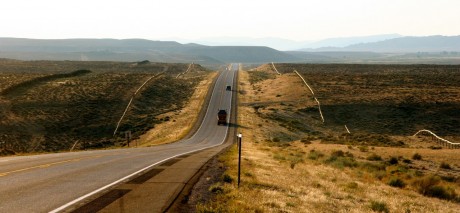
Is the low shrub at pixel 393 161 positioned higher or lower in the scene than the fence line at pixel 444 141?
higher

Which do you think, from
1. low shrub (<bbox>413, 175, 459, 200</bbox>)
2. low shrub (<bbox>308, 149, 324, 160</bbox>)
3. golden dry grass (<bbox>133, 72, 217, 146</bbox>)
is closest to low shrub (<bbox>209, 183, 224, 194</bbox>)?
low shrub (<bbox>413, 175, 459, 200</bbox>)

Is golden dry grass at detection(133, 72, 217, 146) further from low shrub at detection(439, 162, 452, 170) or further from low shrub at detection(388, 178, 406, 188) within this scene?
low shrub at detection(388, 178, 406, 188)

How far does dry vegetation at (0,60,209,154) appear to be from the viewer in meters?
51.5

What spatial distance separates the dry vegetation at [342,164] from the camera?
44.6 ft

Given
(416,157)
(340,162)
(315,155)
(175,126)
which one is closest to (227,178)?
(340,162)

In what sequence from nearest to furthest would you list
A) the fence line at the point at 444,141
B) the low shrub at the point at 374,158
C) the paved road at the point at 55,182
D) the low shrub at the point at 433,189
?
the paved road at the point at 55,182 → the low shrub at the point at 433,189 → the low shrub at the point at 374,158 → the fence line at the point at 444,141

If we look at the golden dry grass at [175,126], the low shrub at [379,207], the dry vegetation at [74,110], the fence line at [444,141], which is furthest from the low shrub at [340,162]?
the dry vegetation at [74,110]

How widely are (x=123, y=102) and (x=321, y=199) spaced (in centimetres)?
6544

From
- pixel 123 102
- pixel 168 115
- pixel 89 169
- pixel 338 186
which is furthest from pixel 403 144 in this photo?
pixel 123 102

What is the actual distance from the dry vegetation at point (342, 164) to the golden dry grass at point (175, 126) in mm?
9466

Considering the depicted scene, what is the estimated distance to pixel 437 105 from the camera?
6912 cm

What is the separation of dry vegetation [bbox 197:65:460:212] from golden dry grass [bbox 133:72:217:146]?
947 cm

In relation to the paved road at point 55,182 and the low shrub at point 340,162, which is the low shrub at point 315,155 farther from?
the paved road at point 55,182

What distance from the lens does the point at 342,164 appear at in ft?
84.6
